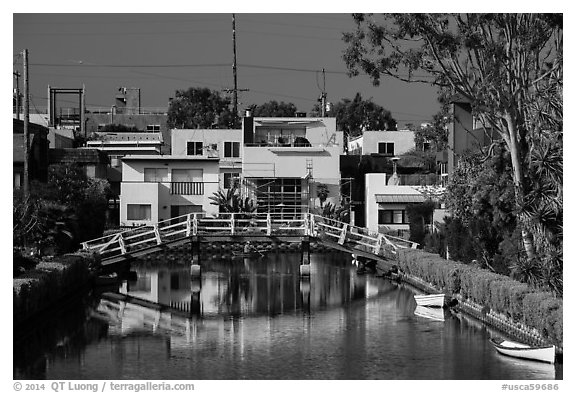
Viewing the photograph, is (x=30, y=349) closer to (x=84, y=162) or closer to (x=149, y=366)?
(x=149, y=366)

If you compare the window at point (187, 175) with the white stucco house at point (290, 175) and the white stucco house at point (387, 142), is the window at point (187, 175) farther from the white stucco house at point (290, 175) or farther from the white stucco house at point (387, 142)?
the white stucco house at point (387, 142)

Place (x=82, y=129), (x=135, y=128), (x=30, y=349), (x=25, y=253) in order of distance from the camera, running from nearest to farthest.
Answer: (x=30, y=349)
(x=25, y=253)
(x=82, y=129)
(x=135, y=128)

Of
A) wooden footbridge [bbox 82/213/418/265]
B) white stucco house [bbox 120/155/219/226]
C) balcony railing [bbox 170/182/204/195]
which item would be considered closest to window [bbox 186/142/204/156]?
white stucco house [bbox 120/155/219/226]

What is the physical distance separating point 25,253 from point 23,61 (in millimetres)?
8293

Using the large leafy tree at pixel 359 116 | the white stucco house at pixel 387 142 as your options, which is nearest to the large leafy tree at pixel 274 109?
the large leafy tree at pixel 359 116

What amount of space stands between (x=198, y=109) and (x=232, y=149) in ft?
126

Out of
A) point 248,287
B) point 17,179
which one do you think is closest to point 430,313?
point 248,287

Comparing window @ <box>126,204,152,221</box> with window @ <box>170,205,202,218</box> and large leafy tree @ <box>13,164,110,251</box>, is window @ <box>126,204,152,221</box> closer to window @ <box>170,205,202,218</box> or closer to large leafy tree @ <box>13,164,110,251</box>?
window @ <box>170,205,202,218</box>

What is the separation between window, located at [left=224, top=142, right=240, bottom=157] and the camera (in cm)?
7688

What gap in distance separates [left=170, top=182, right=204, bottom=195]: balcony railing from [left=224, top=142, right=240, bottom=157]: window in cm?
1142

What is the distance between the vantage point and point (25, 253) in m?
41.6

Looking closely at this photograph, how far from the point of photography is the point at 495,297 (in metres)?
32.4

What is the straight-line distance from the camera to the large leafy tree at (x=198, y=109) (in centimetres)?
11006

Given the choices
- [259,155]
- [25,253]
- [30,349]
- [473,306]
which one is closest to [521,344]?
[473,306]
